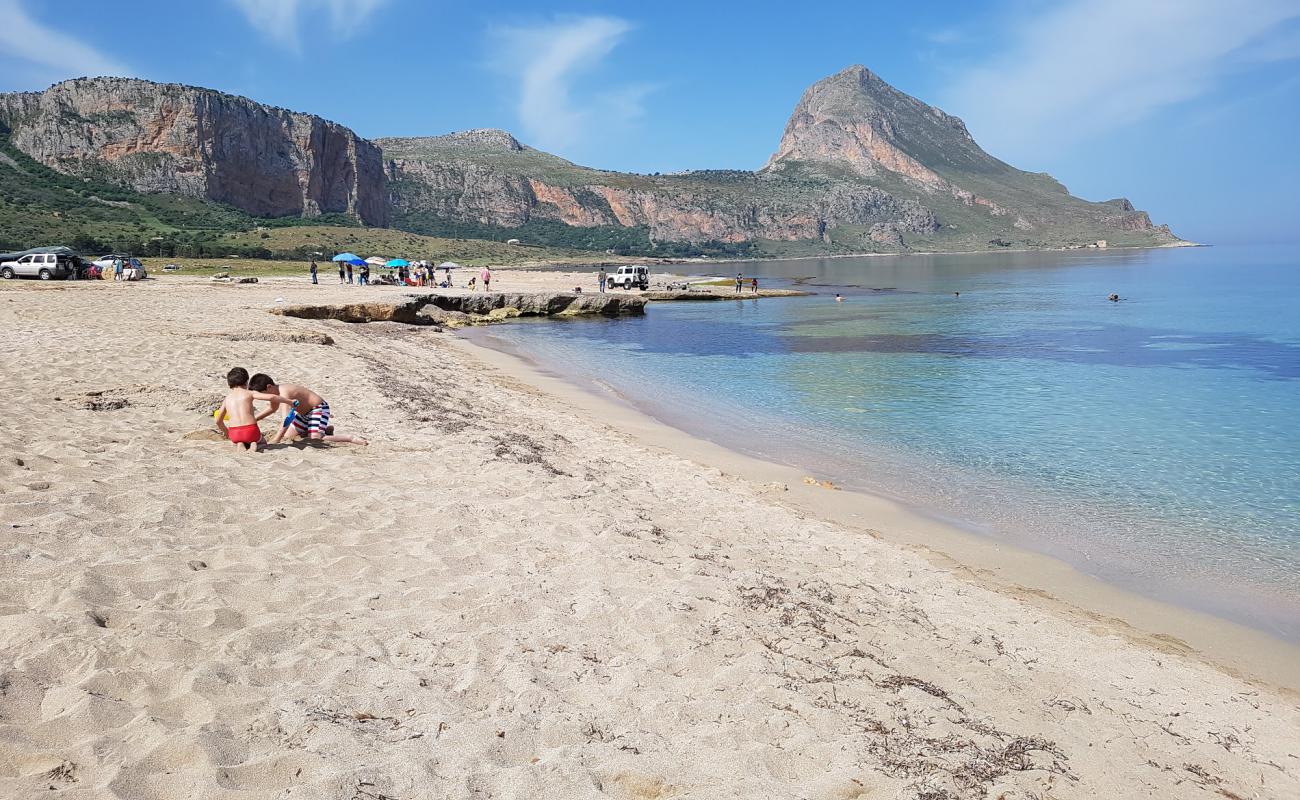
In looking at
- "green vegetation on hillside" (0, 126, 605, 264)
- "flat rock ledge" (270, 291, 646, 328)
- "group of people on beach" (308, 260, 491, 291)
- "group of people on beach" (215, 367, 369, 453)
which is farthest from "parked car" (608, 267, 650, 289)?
"group of people on beach" (215, 367, 369, 453)

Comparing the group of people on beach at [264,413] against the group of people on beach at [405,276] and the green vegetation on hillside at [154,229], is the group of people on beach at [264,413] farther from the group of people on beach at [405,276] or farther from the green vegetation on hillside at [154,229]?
the green vegetation on hillside at [154,229]

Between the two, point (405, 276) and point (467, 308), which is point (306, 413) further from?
point (405, 276)

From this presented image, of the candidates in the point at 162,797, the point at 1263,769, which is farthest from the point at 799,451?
the point at 162,797

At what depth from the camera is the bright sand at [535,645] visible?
10.6 feet

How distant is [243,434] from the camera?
25.8 ft

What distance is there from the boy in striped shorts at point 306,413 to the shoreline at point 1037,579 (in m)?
5.09

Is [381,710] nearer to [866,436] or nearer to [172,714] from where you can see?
→ [172,714]

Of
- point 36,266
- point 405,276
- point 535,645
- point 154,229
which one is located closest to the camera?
point 535,645

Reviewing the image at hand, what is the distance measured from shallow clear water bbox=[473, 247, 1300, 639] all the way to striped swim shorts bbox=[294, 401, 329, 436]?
6750 millimetres

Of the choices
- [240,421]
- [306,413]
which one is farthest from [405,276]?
[240,421]

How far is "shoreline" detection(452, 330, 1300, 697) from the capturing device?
238 inches

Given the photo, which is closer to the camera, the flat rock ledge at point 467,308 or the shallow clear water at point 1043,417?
the shallow clear water at point 1043,417

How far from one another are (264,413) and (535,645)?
18.0 feet

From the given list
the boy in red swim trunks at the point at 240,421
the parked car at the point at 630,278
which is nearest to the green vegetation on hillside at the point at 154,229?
the parked car at the point at 630,278
